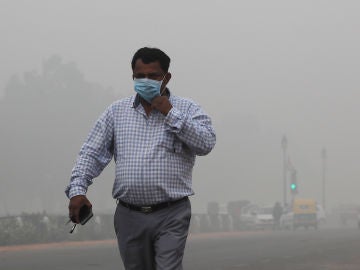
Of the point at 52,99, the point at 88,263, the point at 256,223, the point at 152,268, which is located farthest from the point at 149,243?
the point at 52,99

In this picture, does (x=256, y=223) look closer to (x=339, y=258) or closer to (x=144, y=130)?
(x=339, y=258)

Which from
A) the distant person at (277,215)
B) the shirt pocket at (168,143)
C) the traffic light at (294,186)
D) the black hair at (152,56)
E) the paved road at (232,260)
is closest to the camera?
the shirt pocket at (168,143)

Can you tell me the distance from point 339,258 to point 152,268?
12.4 m

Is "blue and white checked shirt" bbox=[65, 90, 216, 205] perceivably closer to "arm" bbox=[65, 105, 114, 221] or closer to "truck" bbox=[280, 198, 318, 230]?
"arm" bbox=[65, 105, 114, 221]

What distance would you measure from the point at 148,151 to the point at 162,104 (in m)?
0.26

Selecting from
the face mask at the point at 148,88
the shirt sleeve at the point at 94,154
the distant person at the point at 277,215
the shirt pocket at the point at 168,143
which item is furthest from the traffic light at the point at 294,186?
the face mask at the point at 148,88

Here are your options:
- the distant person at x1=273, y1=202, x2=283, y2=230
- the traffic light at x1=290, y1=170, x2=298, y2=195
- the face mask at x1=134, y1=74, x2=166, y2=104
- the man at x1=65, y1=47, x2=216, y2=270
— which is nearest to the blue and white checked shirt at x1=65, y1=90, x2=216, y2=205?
the man at x1=65, y1=47, x2=216, y2=270

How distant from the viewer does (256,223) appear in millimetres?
47719

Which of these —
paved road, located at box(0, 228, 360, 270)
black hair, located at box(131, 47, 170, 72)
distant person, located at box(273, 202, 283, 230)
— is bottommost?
distant person, located at box(273, 202, 283, 230)

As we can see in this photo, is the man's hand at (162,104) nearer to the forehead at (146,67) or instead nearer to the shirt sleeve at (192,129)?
the shirt sleeve at (192,129)

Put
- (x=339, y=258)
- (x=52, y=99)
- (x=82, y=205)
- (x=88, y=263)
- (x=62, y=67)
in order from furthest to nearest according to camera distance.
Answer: (x=62, y=67)
(x=52, y=99)
(x=339, y=258)
(x=88, y=263)
(x=82, y=205)

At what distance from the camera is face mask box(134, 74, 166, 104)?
14.5 ft

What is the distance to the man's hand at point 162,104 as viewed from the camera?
440 cm

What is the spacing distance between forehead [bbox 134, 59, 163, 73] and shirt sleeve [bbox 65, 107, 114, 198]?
1.04ft
